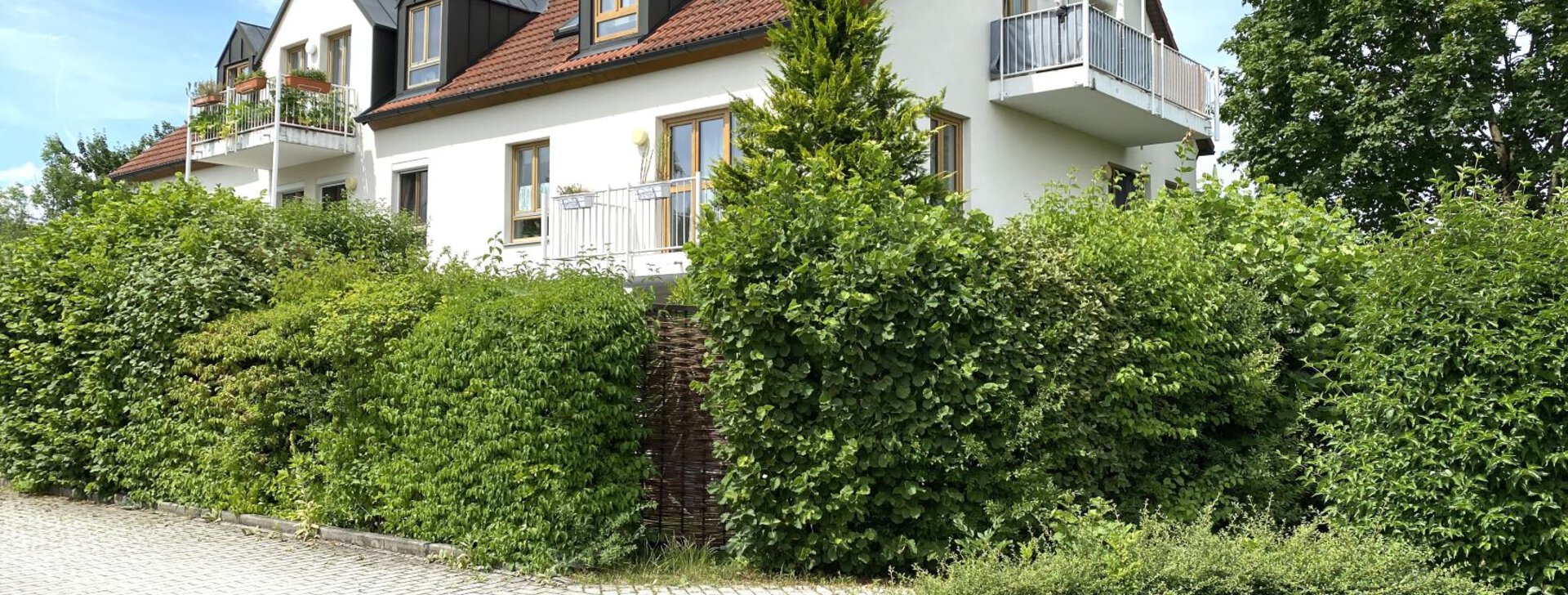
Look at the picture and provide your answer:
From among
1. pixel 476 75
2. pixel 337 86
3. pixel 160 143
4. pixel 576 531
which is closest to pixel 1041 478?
pixel 576 531

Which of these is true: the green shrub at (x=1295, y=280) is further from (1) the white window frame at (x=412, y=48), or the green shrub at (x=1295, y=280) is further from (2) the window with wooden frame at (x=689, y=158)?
(1) the white window frame at (x=412, y=48)

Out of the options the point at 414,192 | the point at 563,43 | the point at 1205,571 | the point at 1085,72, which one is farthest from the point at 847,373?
the point at 414,192

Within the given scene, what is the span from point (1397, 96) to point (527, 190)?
52.0 ft

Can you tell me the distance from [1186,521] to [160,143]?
25.5 metres

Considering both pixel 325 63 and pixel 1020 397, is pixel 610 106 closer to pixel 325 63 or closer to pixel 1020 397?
pixel 325 63

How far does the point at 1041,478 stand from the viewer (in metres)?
8.38

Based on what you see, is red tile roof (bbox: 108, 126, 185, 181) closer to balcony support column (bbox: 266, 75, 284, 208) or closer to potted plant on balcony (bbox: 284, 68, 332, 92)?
potted plant on balcony (bbox: 284, 68, 332, 92)

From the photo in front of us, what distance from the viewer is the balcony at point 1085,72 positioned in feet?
53.5

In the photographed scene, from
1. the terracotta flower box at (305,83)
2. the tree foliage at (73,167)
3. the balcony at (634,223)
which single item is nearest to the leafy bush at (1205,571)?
the balcony at (634,223)

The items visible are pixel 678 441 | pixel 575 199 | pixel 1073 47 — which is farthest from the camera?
pixel 575 199

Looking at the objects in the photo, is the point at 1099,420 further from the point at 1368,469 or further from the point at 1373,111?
the point at 1373,111

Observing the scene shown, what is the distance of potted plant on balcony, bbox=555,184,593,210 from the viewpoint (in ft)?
53.5

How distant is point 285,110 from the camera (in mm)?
21391

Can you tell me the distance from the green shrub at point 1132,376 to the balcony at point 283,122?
51.8ft
